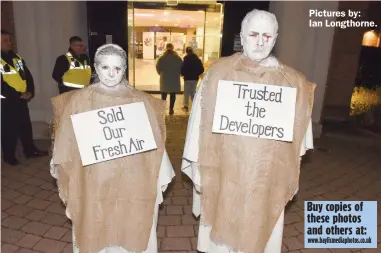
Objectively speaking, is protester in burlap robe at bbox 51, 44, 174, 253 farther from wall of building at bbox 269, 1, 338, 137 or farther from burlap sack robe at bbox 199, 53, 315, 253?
wall of building at bbox 269, 1, 338, 137

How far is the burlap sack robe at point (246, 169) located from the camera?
9.02 feet

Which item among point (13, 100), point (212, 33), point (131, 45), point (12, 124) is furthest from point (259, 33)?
point (212, 33)

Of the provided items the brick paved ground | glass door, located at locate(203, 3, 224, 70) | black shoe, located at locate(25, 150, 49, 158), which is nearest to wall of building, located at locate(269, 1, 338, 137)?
the brick paved ground

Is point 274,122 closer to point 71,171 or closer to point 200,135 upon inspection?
point 200,135

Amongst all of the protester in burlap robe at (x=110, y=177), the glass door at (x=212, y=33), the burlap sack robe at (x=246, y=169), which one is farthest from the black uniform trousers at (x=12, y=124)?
the glass door at (x=212, y=33)

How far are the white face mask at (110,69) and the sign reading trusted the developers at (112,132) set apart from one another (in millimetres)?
197

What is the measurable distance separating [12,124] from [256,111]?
434 centimetres

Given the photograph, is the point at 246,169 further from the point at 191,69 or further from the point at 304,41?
the point at 191,69

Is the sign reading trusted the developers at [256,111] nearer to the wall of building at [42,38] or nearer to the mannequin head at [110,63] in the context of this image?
the mannequin head at [110,63]

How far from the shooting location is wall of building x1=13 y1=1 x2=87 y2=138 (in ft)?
22.3

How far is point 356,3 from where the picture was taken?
27.3ft

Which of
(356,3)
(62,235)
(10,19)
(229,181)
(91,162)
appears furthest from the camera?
(356,3)

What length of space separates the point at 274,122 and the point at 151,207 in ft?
3.78

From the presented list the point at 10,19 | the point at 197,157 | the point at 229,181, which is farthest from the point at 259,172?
the point at 10,19
